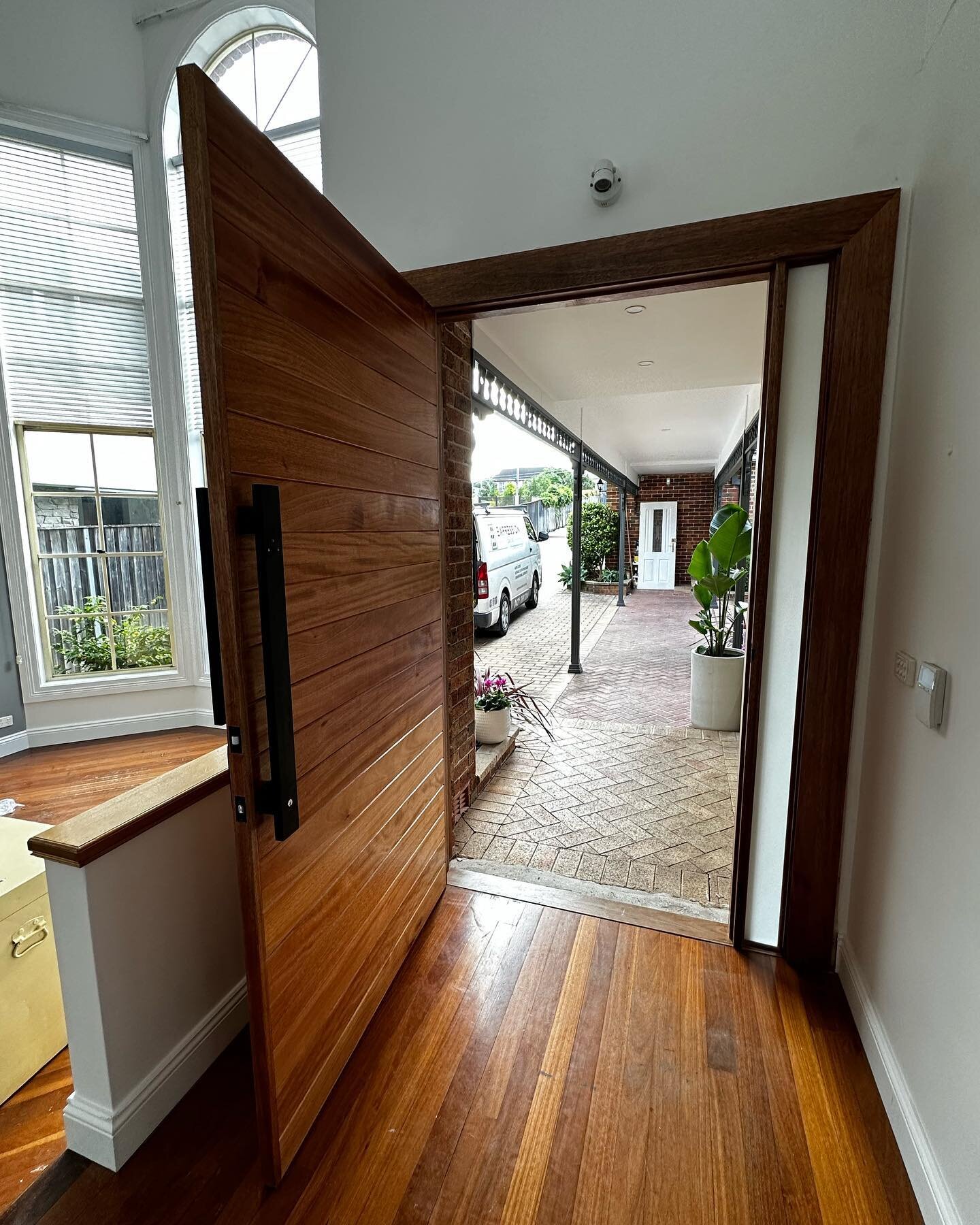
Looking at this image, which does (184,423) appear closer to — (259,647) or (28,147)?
(28,147)

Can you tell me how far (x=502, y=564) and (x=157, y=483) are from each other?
4420 mm

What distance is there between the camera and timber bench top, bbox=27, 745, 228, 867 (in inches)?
47.2

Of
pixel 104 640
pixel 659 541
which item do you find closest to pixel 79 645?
pixel 104 640

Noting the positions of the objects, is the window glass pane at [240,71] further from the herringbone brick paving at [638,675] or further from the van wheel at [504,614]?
the van wheel at [504,614]

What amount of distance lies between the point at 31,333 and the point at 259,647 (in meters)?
4.31

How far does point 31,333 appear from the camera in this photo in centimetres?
388

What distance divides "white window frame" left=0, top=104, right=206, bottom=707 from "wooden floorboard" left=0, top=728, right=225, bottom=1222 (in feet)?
1.49

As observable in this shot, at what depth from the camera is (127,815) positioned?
4.32ft

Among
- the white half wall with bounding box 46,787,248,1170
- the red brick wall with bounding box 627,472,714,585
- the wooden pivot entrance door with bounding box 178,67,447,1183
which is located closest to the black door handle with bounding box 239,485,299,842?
the wooden pivot entrance door with bounding box 178,67,447,1183

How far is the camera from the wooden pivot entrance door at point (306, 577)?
1039 millimetres

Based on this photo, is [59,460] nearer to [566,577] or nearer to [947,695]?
[947,695]

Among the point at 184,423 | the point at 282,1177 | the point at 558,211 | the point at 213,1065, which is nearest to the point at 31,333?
the point at 184,423

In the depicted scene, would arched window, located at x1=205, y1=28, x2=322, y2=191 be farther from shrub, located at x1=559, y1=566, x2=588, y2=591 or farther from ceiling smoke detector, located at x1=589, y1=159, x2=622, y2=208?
shrub, located at x1=559, y1=566, x2=588, y2=591

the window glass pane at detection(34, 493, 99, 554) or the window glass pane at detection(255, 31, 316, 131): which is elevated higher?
the window glass pane at detection(255, 31, 316, 131)
